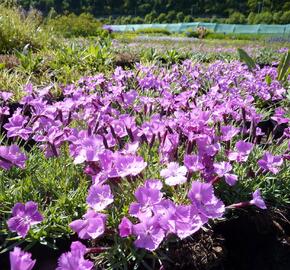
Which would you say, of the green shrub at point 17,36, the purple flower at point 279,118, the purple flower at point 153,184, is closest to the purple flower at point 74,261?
the purple flower at point 153,184

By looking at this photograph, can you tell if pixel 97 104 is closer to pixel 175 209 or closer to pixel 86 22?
pixel 175 209

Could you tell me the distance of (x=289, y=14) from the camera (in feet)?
186

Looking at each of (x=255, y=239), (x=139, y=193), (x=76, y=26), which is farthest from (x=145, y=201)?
(x=76, y=26)

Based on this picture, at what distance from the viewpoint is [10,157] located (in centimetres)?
181

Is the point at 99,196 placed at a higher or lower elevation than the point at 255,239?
higher

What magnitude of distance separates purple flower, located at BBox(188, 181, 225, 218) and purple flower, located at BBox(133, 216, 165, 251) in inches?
5.9

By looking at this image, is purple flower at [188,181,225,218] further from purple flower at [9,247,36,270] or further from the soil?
purple flower at [9,247,36,270]

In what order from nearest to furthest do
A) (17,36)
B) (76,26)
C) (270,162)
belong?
(270,162) → (17,36) → (76,26)

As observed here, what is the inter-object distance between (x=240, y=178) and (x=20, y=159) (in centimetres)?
102

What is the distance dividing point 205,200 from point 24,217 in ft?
2.06

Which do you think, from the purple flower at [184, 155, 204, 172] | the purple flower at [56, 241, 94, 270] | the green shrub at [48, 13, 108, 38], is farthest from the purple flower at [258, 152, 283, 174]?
the green shrub at [48, 13, 108, 38]

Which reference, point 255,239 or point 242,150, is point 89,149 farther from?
point 255,239

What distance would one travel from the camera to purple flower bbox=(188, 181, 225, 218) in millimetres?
1456

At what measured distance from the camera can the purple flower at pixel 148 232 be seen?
4.54ft
